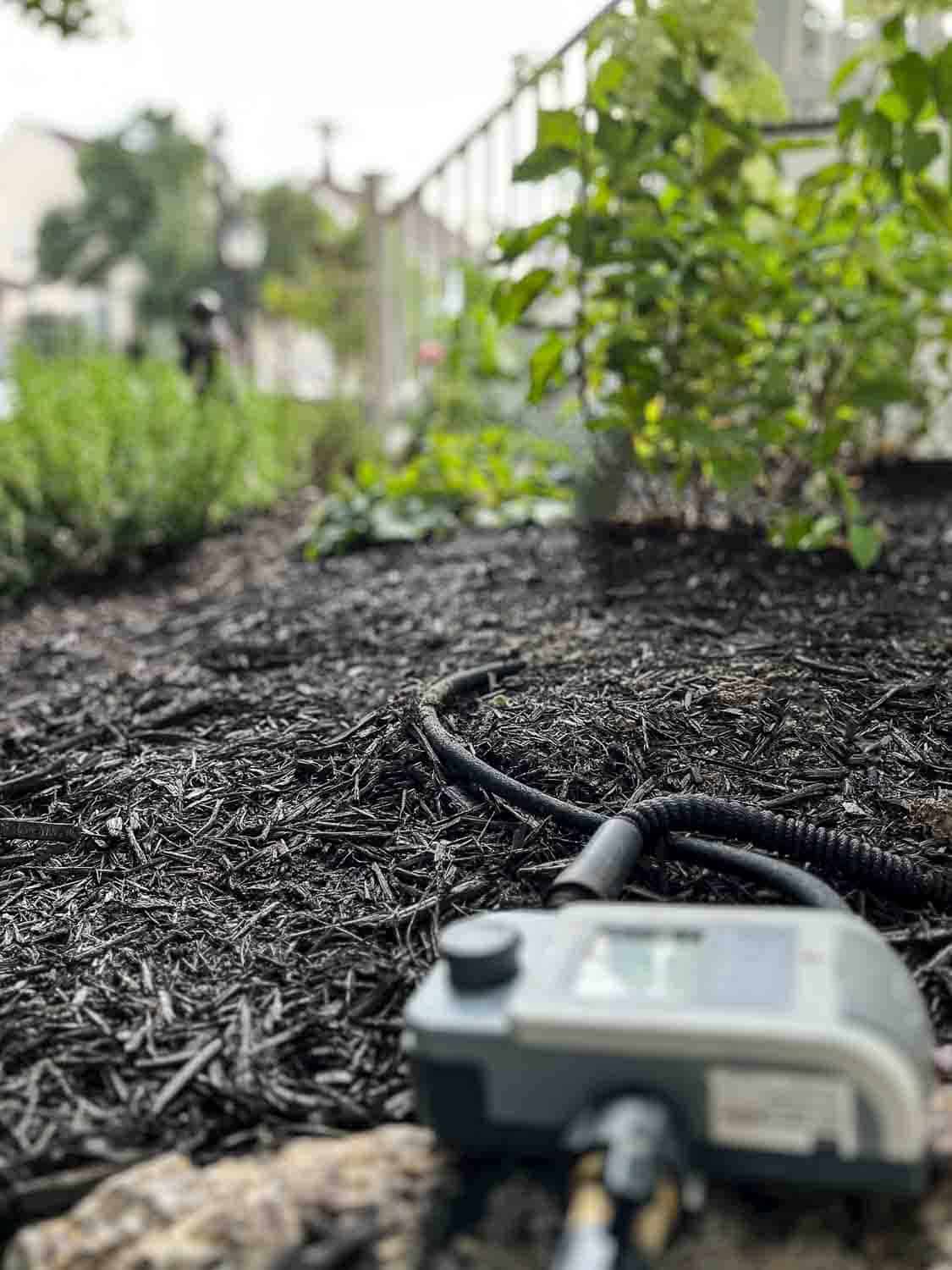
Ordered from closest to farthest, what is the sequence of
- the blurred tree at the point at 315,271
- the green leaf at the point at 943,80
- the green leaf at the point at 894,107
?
the green leaf at the point at 943,80
the green leaf at the point at 894,107
the blurred tree at the point at 315,271

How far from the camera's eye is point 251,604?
10.6ft

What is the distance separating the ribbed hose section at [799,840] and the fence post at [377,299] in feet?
17.5

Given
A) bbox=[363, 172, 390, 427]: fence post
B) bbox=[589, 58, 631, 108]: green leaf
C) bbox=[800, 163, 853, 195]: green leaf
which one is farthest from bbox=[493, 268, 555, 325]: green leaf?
bbox=[363, 172, 390, 427]: fence post

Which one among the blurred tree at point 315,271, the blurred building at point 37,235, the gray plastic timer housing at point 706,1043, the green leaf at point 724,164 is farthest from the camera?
the blurred building at point 37,235

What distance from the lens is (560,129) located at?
8.42 ft

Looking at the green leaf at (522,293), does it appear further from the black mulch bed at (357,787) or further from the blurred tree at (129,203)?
the blurred tree at (129,203)

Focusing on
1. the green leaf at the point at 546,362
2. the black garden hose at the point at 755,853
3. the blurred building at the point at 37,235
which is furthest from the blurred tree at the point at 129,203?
the black garden hose at the point at 755,853

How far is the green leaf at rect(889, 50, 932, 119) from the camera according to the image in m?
2.20

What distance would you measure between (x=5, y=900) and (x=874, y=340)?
2.24 meters

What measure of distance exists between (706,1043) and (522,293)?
2113 millimetres

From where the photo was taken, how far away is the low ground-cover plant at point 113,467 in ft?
13.2

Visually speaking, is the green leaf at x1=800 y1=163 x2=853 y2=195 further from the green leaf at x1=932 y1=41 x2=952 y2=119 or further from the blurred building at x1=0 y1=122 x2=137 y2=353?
the blurred building at x1=0 y1=122 x2=137 y2=353

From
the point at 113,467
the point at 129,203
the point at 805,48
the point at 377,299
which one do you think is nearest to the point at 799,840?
the point at 113,467

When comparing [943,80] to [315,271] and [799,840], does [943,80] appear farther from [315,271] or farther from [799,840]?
[315,271]
